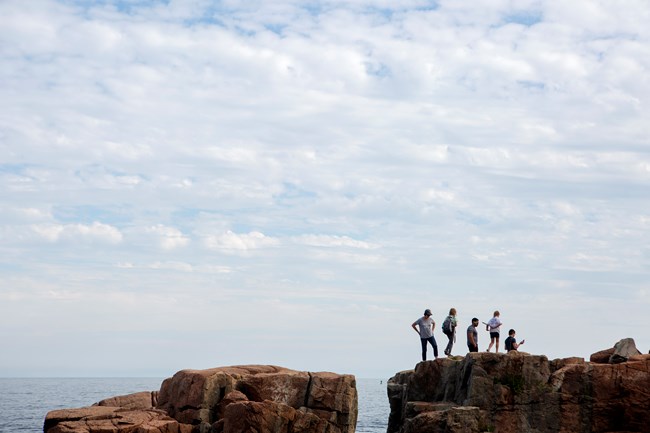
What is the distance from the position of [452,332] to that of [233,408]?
12.7 m

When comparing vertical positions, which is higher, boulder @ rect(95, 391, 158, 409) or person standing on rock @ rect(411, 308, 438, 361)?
person standing on rock @ rect(411, 308, 438, 361)

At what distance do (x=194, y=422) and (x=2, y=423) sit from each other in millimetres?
53094

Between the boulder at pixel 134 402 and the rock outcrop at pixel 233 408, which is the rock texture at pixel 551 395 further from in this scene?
the boulder at pixel 134 402

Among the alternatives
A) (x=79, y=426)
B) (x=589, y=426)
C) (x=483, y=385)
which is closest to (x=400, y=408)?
(x=483, y=385)

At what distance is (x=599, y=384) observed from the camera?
39.2 metres

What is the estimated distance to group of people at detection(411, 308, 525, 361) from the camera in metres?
45.3

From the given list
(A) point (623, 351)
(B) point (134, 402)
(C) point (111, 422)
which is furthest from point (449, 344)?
(C) point (111, 422)

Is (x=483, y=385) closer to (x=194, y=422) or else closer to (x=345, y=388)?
(x=345, y=388)

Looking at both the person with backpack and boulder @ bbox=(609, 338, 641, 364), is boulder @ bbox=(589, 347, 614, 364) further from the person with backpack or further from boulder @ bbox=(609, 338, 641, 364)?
the person with backpack

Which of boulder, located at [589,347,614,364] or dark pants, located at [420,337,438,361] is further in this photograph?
dark pants, located at [420,337,438,361]

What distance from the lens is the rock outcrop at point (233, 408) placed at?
39.7m

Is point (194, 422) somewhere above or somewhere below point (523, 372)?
below

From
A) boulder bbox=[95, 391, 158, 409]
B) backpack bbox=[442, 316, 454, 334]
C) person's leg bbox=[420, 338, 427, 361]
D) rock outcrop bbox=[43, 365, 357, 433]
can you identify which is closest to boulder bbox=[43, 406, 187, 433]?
rock outcrop bbox=[43, 365, 357, 433]

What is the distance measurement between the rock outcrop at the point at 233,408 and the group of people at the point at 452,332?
4.51 meters
